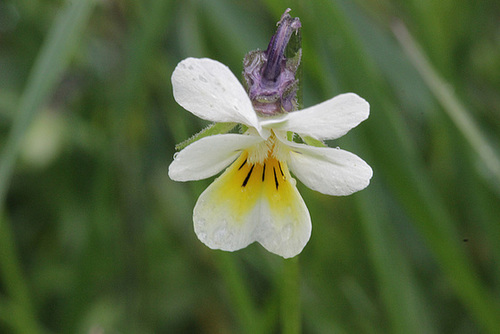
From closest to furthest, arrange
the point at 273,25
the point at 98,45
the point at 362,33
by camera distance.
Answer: the point at 362,33
the point at 273,25
the point at 98,45

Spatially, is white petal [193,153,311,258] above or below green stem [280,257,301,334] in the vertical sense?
above

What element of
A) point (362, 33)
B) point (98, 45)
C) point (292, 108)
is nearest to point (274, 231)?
point (292, 108)

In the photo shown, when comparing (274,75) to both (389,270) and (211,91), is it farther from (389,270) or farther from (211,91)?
(389,270)

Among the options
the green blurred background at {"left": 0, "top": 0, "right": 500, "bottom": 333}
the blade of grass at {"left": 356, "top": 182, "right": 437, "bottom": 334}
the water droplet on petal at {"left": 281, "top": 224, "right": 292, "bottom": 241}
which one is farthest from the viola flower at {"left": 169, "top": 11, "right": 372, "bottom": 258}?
the blade of grass at {"left": 356, "top": 182, "right": 437, "bottom": 334}

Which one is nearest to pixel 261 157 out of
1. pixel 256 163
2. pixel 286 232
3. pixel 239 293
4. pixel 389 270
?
pixel 256 163

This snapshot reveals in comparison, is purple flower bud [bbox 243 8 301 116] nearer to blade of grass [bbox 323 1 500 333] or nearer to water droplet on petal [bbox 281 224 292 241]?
water droplet on petal [bbox 281 224 292 241]

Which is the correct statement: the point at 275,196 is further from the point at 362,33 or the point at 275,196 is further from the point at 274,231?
the point at 362,33

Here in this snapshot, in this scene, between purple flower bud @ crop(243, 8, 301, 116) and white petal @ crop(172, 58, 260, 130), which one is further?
purple flower bud @ crop(243, 8, 301, 116)
